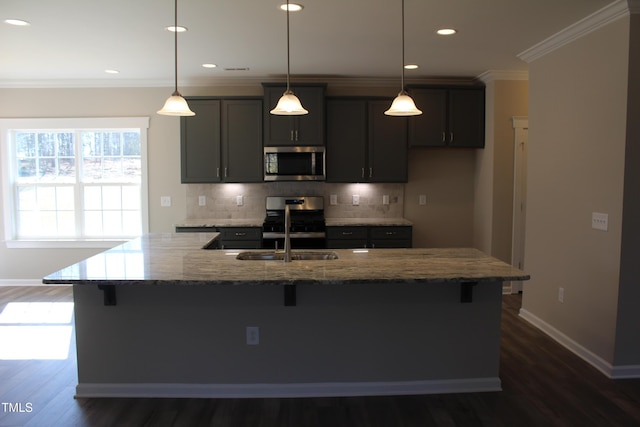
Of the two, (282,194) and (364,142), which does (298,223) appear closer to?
(282,194)

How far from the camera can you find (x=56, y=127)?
5742mm

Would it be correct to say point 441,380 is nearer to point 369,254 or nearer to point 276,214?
point 369,254

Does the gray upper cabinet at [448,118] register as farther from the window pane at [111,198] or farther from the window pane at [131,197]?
the window pane at [111,198]

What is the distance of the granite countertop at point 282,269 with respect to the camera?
2570 millimetres

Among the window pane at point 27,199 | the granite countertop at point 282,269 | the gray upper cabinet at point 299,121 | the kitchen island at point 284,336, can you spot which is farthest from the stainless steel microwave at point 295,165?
the window pane at point 27,199

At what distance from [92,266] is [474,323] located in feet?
7.86

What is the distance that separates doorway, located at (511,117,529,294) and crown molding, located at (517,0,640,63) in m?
0.96

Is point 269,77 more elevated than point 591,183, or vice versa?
point 269,77

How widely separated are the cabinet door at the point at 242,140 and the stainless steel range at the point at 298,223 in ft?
1.50

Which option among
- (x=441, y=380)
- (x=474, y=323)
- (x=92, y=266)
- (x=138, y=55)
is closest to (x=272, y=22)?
(x=138, y=55)

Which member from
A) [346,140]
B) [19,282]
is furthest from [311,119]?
[19,282]

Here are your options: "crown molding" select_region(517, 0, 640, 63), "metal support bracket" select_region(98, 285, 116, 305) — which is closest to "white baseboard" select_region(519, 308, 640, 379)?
"crown molding" select_region(517, 0, 640, 63)

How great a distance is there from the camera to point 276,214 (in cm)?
569

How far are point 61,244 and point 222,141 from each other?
240 centimetres
